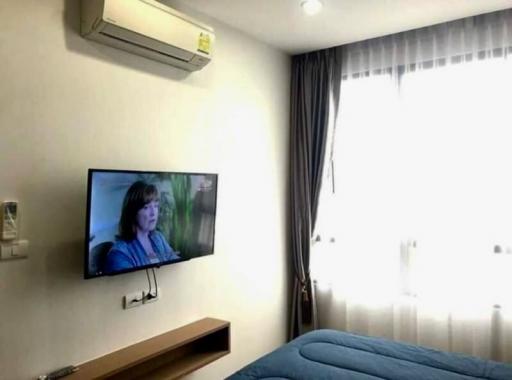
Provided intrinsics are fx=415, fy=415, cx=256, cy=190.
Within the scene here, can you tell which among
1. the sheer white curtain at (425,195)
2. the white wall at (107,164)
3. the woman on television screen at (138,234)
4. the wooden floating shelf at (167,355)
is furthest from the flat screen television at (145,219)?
the sheer white curtain at (425,195)

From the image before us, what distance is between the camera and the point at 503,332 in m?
2.88

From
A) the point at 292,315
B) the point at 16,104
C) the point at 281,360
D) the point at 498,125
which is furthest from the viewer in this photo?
the point at 292,315

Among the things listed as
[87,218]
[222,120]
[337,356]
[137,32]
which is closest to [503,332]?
[337,356]

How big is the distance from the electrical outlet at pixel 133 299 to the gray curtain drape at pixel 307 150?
5.44 ft

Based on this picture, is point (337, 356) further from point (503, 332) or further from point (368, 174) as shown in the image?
point (368, 174)

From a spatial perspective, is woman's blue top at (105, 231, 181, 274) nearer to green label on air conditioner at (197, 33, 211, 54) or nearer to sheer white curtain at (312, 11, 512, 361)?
green label on air conditioner at (197, 33, 211, 54)

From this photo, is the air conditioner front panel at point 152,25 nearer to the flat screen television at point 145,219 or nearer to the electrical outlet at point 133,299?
the flat screen television at point 145,219

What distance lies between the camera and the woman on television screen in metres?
2.12

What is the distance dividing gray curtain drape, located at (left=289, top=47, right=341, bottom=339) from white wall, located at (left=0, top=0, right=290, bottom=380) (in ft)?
1.22

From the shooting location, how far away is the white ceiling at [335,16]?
2738mm

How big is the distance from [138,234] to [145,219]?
0.09 metres

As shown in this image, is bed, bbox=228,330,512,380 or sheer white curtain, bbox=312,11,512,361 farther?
sheer white curtain, bbox=312,11,512,361

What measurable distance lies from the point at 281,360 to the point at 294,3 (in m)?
2.20

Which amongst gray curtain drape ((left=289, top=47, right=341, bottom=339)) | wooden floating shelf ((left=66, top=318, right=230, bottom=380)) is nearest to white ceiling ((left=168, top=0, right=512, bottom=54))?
gray curtain drape ((left=289, top=47, right=341, bottom=339))
